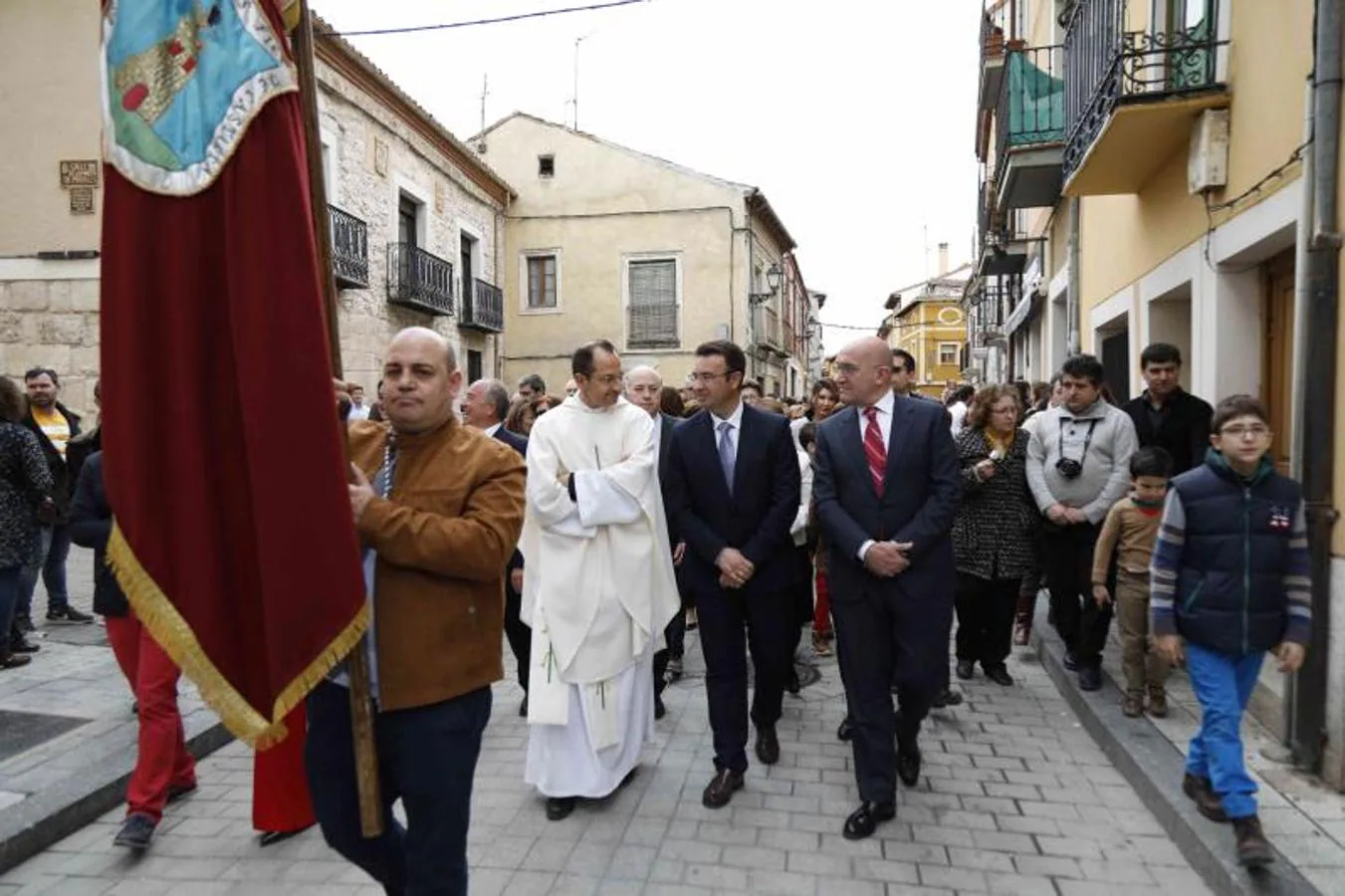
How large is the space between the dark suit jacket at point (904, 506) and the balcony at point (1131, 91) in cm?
324

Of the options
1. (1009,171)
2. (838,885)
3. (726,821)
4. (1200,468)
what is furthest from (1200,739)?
(1009,171)

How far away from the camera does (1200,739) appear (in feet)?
11.7

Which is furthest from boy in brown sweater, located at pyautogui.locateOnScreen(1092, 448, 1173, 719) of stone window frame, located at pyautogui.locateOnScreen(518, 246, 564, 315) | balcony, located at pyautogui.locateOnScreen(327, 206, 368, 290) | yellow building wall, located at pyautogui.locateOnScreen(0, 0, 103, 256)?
stone window frame, located at pyautogui.locateOnScreen(518, 246, 564, 315)

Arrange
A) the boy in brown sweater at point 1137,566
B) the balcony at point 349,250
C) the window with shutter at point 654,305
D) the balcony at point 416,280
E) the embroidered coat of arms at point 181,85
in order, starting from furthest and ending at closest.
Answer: the window with shutter at point 654,305, the balcony at point 416,280, the balcony at point 349,250, the boy in brown sweater at point 1137,566, the embroidered coat of arms at point 181,85

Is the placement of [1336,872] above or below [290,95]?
below

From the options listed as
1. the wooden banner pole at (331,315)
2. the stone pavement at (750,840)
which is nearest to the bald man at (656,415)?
the stone pavement at (750,840)

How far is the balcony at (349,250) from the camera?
15.0 metres

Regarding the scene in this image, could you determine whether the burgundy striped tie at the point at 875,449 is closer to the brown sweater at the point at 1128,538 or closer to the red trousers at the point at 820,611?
the brown sweater at the point at 1128,538

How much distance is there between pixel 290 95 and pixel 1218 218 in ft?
18.3

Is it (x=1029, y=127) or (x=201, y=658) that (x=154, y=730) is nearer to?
(x=201, y=658)

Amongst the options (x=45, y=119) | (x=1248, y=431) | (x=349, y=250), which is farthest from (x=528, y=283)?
(x=1248, y=431)

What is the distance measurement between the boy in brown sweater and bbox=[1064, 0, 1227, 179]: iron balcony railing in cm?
249

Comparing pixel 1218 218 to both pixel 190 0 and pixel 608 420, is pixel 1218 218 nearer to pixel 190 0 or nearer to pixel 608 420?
pixel 608 420

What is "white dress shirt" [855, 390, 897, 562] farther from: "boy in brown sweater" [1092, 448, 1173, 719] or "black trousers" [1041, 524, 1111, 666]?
"black trousers" [1041, 524, 1111, 666]
